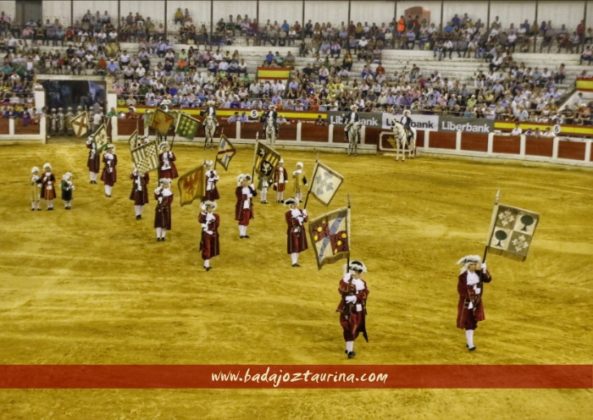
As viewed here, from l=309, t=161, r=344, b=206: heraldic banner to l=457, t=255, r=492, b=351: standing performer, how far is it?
442 centimetres

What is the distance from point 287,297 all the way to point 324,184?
2.70 metres

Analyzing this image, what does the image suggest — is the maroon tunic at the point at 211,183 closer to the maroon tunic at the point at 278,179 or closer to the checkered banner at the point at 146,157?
the checkered banner at the point at 146,157

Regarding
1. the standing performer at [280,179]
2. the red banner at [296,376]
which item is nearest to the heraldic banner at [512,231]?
the red banner at [296,376]

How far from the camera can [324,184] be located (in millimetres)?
15484

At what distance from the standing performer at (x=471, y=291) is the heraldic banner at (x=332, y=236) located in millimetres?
1779

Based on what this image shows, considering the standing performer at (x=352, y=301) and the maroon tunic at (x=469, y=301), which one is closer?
the standing performer at (x=352, y=301)

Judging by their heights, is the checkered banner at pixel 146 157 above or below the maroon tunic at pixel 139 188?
above

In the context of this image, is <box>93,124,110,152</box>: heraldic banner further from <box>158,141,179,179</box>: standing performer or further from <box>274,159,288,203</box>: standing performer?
<box>274,159,288,203</box>: standing performer

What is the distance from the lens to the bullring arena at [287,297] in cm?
982

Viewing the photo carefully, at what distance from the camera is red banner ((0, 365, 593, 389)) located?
10242 millimetres

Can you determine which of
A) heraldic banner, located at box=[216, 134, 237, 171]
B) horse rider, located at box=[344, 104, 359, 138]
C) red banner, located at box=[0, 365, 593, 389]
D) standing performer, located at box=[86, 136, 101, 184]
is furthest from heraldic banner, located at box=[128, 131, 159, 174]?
horse rider, located at box=[344, 104, 359, 138]

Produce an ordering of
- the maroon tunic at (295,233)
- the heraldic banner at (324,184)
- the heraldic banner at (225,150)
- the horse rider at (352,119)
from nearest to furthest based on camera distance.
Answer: the heraldic banner at (324,184) < the maroon tunic at (295,233) < the heraldic banner at (225,150) < the horse rider at (352,119)

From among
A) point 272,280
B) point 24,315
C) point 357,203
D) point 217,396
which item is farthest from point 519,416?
point 357,203

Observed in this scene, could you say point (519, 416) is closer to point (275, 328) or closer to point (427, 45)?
point (275, 328)
